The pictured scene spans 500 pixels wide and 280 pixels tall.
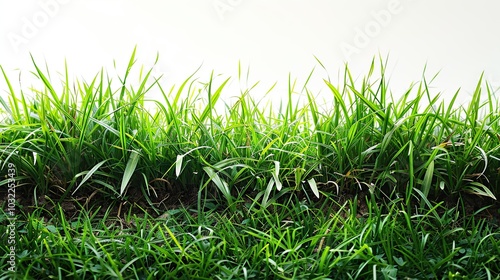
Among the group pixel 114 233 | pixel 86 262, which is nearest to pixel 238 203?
pixel 114 233

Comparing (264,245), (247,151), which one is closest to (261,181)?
(247,151)

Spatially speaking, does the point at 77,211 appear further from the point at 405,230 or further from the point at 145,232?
the point at 405,230

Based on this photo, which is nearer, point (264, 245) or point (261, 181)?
point (264, 245)

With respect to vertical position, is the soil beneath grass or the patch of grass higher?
the soil beneath grass

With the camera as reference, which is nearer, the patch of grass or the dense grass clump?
the patch of grass

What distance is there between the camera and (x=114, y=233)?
1.40 metres

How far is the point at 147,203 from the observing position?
1.59 metres

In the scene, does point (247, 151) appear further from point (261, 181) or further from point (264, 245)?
point (264, 245)

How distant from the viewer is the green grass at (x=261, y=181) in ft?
4.43

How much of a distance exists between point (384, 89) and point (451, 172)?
318 millimetres

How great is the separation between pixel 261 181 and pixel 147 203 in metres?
0.36

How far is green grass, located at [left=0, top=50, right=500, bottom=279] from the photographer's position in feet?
4.43

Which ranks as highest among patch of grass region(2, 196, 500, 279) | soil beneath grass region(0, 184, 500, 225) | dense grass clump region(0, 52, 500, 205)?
dense grass clump region(0, 52, 500, 205)

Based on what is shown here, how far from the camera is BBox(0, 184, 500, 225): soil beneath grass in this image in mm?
1539
